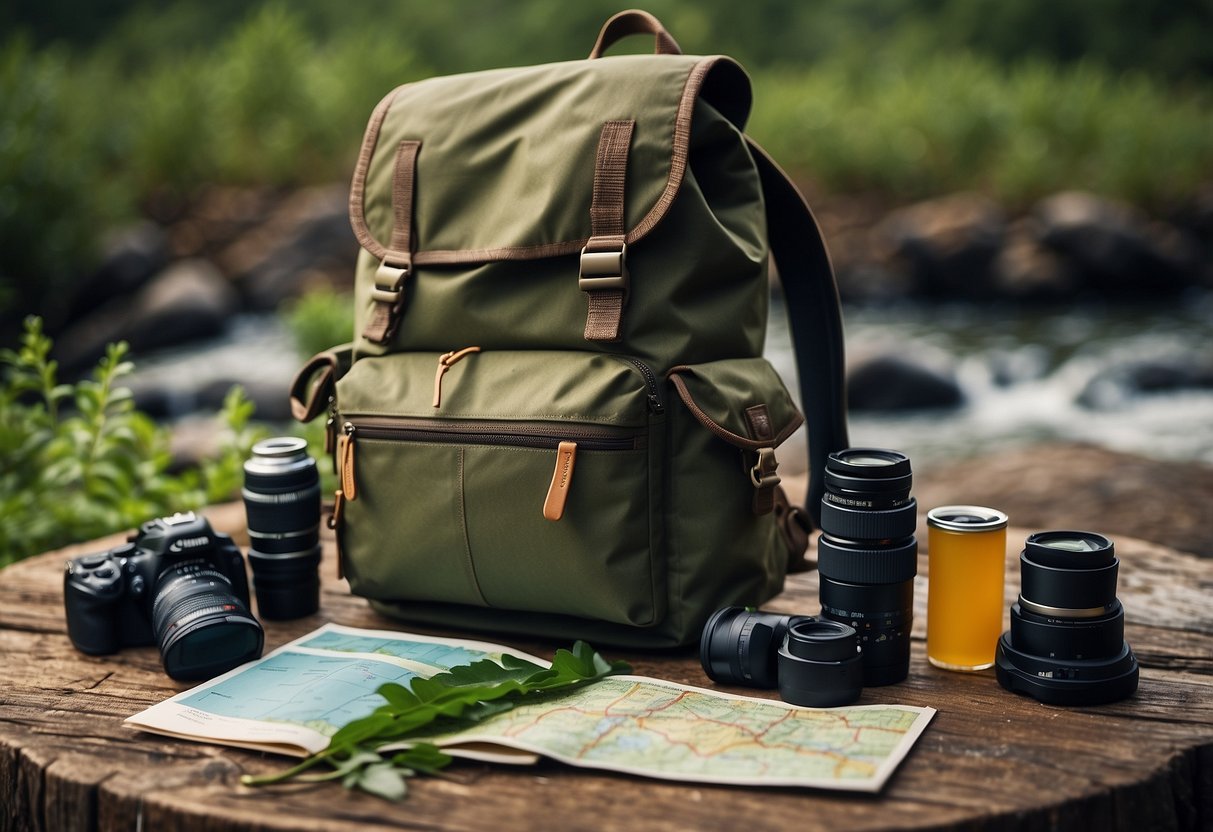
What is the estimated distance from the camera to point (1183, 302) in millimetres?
9047

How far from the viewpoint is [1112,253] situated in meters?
9.30

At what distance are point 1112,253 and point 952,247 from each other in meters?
1.31

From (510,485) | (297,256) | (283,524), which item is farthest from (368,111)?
(510,485)

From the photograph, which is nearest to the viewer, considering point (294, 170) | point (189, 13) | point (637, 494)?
point (637, 494)

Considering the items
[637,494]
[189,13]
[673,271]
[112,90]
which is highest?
[189,13]

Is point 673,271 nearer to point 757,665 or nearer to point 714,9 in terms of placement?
point 757,665

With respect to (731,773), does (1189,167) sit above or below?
above

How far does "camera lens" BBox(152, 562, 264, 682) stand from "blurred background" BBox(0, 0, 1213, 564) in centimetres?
93

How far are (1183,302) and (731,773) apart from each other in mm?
9082

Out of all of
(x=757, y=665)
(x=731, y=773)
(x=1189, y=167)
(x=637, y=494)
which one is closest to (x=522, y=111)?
(x=637, y=494)

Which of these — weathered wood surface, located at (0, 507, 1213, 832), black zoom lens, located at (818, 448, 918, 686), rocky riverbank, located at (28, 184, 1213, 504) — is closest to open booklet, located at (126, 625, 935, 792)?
weathered wood surface, located at (0, 507, 1213, 832)

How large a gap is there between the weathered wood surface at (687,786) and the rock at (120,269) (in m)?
7.00

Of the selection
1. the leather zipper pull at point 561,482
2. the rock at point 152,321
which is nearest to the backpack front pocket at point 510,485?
the leather zipper pull at point 561,482

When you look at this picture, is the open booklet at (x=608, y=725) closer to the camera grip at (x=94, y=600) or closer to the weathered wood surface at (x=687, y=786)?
the weathered wood surface at (x=687, y=786)
